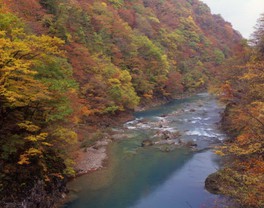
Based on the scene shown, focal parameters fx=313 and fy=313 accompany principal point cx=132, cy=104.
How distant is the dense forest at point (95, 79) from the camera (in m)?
13.2

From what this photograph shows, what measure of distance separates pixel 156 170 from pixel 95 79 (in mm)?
15028

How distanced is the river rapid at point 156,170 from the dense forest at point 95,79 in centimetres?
192

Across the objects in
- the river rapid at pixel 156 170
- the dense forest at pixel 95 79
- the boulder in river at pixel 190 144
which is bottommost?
the river rapid at pixel 156 170

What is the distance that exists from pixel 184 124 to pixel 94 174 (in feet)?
52.0

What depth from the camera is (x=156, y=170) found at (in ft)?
67.3

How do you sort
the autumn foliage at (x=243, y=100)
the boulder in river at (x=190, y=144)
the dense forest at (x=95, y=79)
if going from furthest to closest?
the boulder in river at (x=190, y=144), the autumn foliage at (x=243, y=100), the dense forest at (x=95, y=79)

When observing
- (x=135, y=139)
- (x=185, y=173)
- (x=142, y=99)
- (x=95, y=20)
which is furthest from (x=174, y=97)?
(x=185, y=173)

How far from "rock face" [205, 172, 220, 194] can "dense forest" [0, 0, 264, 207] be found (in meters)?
1.33

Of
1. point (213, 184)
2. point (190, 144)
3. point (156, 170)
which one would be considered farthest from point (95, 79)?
point (213, 184)

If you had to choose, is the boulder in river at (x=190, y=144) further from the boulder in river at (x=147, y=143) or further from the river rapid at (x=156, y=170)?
the boulder in river at (x=147, y=143)

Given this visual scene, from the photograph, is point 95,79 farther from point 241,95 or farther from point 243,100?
point 243,100

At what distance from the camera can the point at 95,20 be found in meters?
45.8

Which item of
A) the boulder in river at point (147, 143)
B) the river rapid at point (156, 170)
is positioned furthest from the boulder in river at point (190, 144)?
the boulder in river at point (147, 143)

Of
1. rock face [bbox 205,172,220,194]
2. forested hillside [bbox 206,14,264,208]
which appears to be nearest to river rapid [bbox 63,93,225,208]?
rock face [bbox 205,172,220,194]
